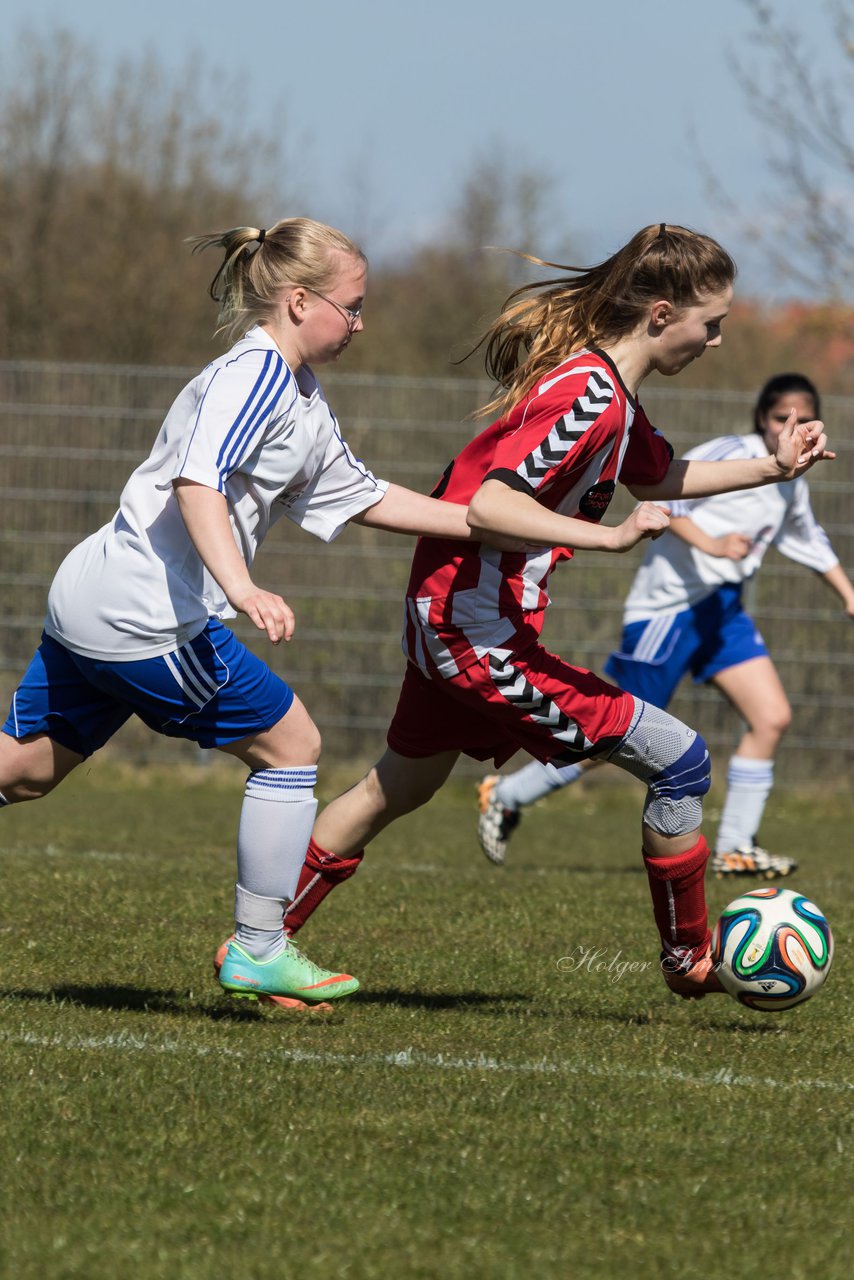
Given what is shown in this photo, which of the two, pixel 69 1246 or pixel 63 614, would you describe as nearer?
pixel 69 1246

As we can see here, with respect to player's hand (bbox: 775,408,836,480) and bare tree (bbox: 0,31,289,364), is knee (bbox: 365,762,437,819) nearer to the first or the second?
player's hand (bbox: 775,408,836,480)

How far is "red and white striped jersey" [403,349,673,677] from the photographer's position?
432cm

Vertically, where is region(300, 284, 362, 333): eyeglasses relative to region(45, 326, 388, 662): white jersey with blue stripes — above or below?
above

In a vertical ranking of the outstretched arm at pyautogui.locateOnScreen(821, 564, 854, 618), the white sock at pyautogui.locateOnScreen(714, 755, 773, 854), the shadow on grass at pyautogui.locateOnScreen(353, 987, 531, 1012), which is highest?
the outstretched arm at pyautogui.locateOnScreen(821, 564, 854, 618)

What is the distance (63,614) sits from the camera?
4383 mm

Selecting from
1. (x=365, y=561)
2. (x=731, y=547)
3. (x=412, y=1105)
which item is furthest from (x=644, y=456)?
(x=365, y=561)

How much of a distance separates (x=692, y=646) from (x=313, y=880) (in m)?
3.98

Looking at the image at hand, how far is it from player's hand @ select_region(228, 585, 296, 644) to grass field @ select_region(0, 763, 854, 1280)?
1002 millimetres

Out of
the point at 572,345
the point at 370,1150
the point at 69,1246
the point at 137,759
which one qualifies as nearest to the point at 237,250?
the point at 572,345

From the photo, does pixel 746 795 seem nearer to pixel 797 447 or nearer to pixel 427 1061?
pixel 797 447

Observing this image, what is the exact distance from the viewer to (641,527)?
4004 millimetres

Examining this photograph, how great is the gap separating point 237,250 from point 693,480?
4.74 ft

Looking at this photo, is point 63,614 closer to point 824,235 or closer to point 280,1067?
point 280,1067

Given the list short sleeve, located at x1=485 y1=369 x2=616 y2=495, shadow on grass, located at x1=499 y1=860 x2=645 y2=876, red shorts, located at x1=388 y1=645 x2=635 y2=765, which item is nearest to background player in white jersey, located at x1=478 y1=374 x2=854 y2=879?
shadow on grass, located at x1=499 y1=860 x2=645 y2=876
